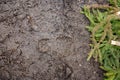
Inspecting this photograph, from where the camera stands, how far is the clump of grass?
2480 millimetres

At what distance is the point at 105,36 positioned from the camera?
102 inches

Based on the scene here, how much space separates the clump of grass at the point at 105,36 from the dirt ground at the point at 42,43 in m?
0.08

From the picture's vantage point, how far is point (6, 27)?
2547 millimetres

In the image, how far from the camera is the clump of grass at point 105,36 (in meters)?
2.48

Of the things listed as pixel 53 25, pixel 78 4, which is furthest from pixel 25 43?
pixel 78 4

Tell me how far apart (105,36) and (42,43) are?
0.69m

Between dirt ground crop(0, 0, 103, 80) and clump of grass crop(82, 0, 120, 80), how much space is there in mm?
82

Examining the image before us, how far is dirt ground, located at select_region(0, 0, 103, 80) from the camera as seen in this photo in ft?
8.07

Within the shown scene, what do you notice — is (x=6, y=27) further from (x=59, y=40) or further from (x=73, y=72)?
(x=73, y=72)

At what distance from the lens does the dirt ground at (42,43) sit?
96.9 inches

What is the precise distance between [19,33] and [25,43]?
13cm

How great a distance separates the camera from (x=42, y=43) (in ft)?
8.21

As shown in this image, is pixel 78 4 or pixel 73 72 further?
pixel 78 4

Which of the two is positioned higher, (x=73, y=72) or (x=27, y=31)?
(x=27, y=31)
